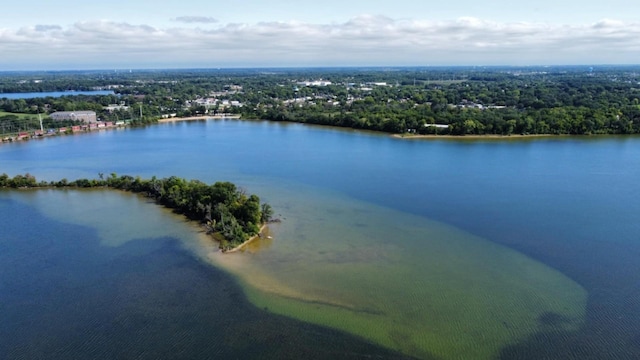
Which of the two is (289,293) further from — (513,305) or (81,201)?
(81,201)

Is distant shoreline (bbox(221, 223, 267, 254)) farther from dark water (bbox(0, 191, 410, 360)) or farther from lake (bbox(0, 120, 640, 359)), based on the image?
dark water (bbox(0, 191, 410, 360))

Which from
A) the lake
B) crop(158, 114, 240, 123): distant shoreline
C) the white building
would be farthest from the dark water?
crop(158, 114, 240, 123): distant shoreline

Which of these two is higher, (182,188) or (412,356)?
(182,188)

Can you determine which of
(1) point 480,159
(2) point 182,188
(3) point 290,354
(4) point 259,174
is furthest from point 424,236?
(1) point 480,159

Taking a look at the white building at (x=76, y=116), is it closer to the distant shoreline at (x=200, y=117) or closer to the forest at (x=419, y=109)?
the forest at (x=419, y=109)

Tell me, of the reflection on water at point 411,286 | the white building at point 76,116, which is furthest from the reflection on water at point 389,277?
the white building at point 76,116
